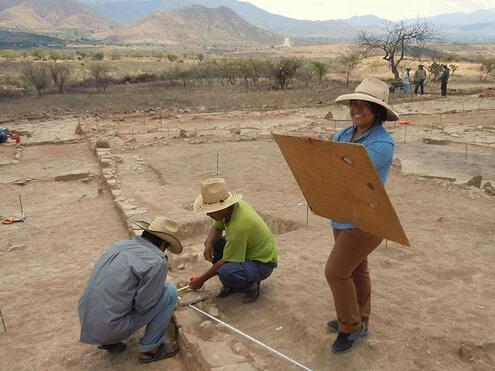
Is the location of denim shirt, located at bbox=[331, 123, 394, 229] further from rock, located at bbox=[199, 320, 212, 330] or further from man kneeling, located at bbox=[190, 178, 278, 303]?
rock, located at bbox=[199, 320, 212, 330]

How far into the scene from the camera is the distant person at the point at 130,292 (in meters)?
3.19

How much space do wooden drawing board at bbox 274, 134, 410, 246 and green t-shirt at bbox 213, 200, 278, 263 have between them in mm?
791

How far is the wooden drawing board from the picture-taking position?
2557mm

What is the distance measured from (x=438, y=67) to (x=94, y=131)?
64.2 feet

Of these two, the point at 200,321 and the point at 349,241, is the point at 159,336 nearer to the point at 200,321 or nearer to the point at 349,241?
the point at 200,321

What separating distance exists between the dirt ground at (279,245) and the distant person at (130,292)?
34 cm

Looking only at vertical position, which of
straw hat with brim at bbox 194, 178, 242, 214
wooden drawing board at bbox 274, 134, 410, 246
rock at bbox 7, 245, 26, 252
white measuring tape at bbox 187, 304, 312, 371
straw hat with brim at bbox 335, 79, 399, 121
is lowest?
rock at bbox 7, 245, 26, 252

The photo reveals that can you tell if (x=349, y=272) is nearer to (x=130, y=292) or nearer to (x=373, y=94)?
(x=373, y=94)

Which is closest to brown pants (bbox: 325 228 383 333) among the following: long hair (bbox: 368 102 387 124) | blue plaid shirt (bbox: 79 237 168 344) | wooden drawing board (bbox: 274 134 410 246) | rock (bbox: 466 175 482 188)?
wooden drawing board (bbox: 274 134 410 246)

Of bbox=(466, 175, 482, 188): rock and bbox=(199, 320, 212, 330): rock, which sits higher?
bbox=(466, 175, 482, 188): rock

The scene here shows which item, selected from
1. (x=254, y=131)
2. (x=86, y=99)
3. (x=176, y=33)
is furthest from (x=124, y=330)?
(x=176, y=33)

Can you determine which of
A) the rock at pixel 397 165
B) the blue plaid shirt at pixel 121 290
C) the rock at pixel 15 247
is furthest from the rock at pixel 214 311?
the rock at pixel 397 165

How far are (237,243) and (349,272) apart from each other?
110cm

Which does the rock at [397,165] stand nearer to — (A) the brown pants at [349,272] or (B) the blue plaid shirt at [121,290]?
(A) the brown pants at [349,272]
